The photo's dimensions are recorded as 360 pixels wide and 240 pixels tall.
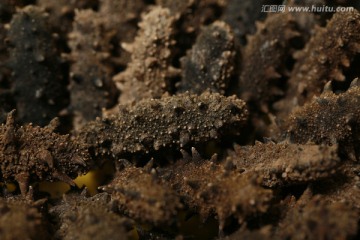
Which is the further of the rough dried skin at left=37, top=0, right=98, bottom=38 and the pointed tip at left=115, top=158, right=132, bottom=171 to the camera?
the rough dried skin at left=37, top=0, right=98, bottom=38

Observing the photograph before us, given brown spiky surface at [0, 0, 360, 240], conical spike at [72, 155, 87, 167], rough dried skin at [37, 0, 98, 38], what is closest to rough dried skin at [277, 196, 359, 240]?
brown spiky surface at [0, 0, 360, 240]

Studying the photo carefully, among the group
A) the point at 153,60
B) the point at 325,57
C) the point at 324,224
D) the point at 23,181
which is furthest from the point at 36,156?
the point at 325,57

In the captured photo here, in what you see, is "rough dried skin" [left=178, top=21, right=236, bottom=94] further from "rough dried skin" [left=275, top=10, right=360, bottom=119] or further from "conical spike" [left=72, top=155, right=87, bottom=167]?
"conical spike" [left=72, top=155, right=87, bottom=167]

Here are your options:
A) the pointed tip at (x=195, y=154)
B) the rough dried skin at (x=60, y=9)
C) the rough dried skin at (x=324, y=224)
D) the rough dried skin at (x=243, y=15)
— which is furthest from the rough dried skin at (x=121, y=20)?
the rough dried skin at (x=324, y=224)

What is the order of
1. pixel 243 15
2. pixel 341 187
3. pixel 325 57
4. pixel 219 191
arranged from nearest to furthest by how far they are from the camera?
pixel 219 191 < pixel 341 187 < pixel 325 57 < pixel 243 15

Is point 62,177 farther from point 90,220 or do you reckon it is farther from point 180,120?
point 180,120

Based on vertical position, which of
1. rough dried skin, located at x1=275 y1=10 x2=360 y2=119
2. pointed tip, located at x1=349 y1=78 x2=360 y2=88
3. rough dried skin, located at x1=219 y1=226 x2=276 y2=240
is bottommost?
rough dried skin, located at x1=219 y1=226 x2=276 y2=240

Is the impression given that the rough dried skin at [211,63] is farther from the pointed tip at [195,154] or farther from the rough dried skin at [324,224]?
the rough dried skin at [324,224]
